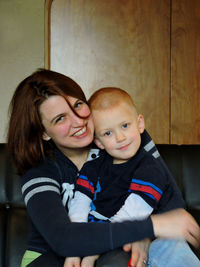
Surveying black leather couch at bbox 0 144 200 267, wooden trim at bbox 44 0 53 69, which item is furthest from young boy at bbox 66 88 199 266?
wooden trim at bbox 44 0 53 69

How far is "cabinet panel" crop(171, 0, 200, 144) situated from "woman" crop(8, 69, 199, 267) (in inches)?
69.1

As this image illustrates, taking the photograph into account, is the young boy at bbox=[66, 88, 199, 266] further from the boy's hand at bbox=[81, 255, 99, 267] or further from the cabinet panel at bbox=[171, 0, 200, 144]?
the cabinet panel at bbox=[171, 0, 200, 144]

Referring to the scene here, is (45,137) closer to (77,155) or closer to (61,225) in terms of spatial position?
(77,155)

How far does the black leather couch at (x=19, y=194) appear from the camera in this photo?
5.78 ft

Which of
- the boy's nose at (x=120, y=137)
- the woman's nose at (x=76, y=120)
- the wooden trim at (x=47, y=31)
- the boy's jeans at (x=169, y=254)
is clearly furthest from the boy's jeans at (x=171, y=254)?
the wooden trim at (x=47, y=31)

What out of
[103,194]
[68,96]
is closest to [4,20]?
[68,96]

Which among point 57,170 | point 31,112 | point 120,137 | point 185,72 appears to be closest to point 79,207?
point 57,170

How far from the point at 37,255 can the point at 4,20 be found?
217 centimetres

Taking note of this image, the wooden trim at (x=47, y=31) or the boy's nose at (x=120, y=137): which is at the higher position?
the wooden trim at (x=47, y=31)

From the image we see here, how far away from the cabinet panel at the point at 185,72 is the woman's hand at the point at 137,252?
2.08 m

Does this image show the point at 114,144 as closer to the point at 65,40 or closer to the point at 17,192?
the point at 17,192

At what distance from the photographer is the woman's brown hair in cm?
145

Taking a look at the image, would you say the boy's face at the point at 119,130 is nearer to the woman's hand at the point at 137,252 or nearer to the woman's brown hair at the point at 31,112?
the woman's brown hair at the point at 31,112

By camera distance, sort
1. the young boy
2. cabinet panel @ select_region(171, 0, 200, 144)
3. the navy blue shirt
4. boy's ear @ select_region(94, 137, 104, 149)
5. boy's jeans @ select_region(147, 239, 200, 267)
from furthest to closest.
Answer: cabinet panel @ select_region(171, 0, 200, 144), boy's ear @ select_region(94, 137, 104, 149), the young boy, boy's jeans @ select_region(147, 239, 200, 267), the navy blue shirt
